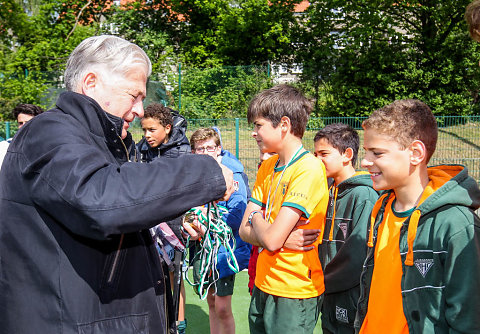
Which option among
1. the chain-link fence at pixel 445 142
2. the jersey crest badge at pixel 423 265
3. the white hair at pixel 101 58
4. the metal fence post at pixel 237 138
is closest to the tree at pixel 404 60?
the chain-link fence at pixel 445 142

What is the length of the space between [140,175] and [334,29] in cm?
2228

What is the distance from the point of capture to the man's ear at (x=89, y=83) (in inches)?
67.6

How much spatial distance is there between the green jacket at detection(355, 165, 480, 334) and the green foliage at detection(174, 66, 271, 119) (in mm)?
15036

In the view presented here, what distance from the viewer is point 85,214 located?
4.36 ft

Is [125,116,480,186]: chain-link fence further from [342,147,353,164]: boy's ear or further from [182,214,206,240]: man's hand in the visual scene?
[182,214,206,240]: man's hand

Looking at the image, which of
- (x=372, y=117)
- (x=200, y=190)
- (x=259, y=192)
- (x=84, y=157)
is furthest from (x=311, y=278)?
(x=84, y=157)

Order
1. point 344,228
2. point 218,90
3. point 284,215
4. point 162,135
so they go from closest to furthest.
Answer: point 284,215 → point 344,228 → point 162,135 → point 218,90

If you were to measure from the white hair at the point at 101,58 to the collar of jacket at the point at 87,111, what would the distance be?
16 centimetres

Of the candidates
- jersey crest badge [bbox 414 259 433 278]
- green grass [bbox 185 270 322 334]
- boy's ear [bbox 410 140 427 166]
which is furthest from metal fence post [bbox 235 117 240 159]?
jersey crest badge [bbox 414 259 433 278]

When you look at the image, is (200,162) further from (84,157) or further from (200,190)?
(84,157)

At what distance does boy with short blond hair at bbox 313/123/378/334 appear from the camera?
117 inches

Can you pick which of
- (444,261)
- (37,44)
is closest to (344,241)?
(444,261)

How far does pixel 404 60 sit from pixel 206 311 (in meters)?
17.5

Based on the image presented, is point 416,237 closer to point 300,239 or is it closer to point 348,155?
point 300,239
